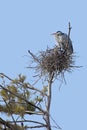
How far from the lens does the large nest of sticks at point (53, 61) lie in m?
12.4

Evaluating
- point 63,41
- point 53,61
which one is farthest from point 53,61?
point 63,41

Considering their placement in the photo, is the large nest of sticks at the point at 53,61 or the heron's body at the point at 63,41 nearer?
the large nest of sticks at the point at 53,61

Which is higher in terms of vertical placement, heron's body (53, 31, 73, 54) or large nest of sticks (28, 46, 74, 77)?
heron's body (53, 31, 73, 54)

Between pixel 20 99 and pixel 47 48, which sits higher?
pixel 47 48

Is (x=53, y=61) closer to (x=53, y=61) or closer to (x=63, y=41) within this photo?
(x=53, y=61)

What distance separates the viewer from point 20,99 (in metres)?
10.1

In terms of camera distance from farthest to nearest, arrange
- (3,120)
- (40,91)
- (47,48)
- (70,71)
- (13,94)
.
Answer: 1. (47,48)
2. (70,71)
3. (40,91)
4. (13,94)
5. (3,120)

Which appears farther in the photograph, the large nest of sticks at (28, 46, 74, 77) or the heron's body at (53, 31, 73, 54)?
the heron's body at (53, 31, 73, 54)

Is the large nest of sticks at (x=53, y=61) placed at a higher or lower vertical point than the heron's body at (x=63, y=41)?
lower

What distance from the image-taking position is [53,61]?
13.0 metres

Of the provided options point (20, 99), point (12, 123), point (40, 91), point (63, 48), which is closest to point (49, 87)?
point (40, 91)

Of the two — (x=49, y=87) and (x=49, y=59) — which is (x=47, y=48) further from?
(x=49, y=87)

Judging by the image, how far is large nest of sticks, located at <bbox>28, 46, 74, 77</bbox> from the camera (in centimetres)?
1237

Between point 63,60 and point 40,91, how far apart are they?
7.59 ft
